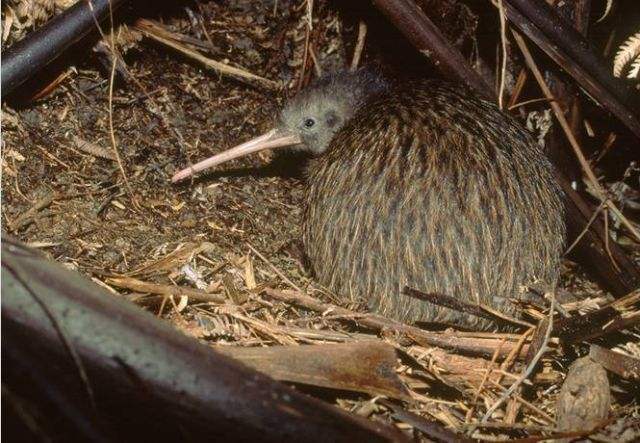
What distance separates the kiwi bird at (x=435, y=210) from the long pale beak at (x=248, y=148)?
3 centimetres

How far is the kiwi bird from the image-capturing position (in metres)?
2.52

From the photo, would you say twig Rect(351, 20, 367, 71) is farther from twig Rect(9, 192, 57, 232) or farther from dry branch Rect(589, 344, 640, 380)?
dry branch Rect(589, 344, 640, 380)

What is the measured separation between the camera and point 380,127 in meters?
2.87

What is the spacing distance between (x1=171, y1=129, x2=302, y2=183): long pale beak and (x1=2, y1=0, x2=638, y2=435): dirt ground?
0.08 metres

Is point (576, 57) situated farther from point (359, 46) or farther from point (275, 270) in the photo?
point (275, 270)

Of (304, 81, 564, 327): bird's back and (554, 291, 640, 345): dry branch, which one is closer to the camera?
(554, 291, 640, 345): dry branch

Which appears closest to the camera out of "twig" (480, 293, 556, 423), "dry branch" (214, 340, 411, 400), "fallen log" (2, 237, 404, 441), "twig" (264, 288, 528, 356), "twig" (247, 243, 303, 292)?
"fallen log" (2, 237, 404, 441)

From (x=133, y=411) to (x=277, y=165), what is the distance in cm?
251

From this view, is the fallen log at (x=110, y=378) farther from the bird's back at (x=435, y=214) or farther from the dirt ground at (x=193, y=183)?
the bird's back at (x=435, y=214)

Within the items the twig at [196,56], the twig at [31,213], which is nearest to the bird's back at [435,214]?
the twig at [196,56]

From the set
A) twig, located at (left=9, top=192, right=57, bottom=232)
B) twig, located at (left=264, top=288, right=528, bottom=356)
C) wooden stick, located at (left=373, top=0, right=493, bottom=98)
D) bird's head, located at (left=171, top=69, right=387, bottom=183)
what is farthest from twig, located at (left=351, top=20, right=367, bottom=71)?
twig, located at (left=9, top=192, right=57, bottom=232)

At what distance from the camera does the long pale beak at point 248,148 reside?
305 cm

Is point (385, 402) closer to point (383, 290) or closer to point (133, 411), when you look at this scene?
point (383, 290)

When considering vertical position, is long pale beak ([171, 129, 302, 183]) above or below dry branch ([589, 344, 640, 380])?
above
